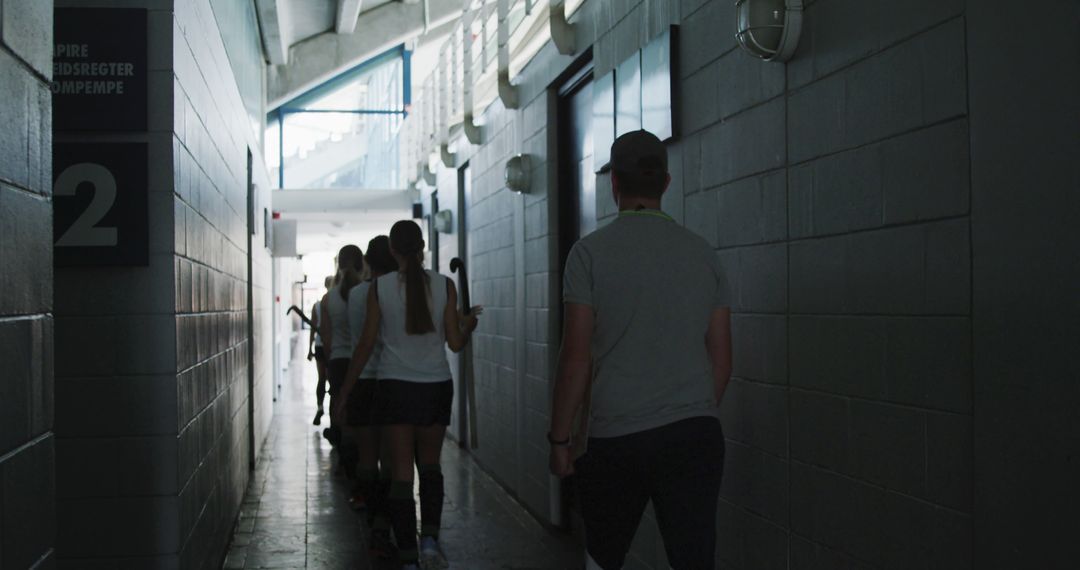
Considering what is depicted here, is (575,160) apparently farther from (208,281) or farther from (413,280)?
(208,281)

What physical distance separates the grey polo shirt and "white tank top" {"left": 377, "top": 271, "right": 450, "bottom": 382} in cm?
173

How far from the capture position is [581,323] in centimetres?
225

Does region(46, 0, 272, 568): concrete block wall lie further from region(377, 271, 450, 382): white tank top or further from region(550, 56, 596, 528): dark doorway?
region(550, 56, 596, 528): dark doorway

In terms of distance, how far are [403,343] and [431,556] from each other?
2.75 ft

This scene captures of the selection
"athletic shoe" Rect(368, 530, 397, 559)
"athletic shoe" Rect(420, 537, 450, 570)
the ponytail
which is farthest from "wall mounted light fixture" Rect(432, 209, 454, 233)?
"athletic shoe" Rect(420, 537, 450, 570)

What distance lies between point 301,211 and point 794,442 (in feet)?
36.0

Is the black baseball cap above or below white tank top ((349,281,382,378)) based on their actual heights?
above

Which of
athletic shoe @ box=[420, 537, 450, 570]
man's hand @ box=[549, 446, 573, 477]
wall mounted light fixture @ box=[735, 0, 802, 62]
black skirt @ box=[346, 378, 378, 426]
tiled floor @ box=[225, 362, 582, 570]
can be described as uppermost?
wall mounted light fixture @ box=[735, 0, 802, 62]

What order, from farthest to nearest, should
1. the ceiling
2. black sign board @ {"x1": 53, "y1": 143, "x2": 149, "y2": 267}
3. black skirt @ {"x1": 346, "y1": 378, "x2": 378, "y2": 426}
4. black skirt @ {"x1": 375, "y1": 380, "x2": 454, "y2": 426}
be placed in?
1. the ceiling
2. black skirt @ {"x1": 346, "y1": 378, "x2": 378, "y2": 426}
3. black skirt @ {"x1": 375, "y1": 380, "x2": 454, "y2": 426}
4. black sign board @ {"x1": 53, "y1": 143, "x2": 149, "y2": 267}

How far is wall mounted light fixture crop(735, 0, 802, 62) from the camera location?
2395 millimetres

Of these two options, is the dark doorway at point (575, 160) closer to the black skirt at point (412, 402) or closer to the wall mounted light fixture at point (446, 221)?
the black skirt at point (412, 402)

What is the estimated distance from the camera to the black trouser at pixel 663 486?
2.23 metres

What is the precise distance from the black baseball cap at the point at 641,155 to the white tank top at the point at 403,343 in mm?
1756

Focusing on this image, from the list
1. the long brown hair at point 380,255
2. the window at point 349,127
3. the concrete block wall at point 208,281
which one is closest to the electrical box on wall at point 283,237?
the window at point 349,127
